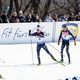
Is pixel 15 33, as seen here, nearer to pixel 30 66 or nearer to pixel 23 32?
pixel 23 32

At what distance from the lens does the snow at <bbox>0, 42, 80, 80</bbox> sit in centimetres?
1527

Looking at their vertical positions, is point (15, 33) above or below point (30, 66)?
above

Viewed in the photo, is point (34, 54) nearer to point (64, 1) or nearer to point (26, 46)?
point (26, 46)

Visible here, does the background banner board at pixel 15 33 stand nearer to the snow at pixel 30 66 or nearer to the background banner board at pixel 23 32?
the background banner board at pixel 23 32

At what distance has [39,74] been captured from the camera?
51.5 feet

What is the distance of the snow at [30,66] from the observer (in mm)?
15266

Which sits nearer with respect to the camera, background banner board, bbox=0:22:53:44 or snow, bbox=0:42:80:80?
snow, bbox=0:42:80:80

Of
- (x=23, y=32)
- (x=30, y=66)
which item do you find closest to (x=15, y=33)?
(x=23, y=32)

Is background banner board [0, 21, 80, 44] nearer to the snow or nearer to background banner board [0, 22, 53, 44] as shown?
background banner board [0, 22, 53, 44]

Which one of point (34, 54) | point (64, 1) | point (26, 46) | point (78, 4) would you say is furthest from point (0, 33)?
point (64, 1)

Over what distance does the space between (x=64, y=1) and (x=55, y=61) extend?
26.4 metres

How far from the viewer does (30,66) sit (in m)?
17.7

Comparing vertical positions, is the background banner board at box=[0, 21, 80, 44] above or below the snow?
above

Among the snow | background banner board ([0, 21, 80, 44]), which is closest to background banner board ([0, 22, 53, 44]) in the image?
background banner board ([0, 21, 80, 44])
